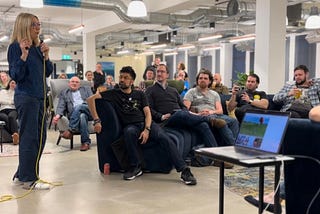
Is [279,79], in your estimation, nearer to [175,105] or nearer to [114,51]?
[175,105]

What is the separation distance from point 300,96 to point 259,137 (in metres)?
2.88

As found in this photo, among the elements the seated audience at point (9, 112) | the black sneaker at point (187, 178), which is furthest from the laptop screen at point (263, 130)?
the seated audience at point (9, 112)

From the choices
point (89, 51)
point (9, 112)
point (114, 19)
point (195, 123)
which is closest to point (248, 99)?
point (195, 123)

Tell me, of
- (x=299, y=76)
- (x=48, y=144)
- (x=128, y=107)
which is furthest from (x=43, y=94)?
(x=299, y=76)

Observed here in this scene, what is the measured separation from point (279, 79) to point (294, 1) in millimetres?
3335

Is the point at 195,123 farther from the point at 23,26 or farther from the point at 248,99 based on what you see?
the point at 23,26

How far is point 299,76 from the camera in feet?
15.6

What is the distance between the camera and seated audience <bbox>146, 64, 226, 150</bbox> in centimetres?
429

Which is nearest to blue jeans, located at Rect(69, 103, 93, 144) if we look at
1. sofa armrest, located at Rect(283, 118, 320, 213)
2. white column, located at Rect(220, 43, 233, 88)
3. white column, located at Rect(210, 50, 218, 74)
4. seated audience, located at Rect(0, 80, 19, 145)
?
seated audience, located at Rect(0, 80, 19, 145)

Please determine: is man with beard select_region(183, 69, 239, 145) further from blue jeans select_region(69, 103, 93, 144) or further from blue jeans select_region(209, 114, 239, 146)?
blue jeans select_region(69, 103, 93, 144)

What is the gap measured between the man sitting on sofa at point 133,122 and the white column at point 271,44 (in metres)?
2.63

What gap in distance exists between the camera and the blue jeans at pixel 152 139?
150 inches

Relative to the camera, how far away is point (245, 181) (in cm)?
371

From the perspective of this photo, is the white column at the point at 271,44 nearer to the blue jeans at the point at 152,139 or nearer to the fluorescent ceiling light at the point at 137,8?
the fluorescent ceiling light at the point at 137,8
